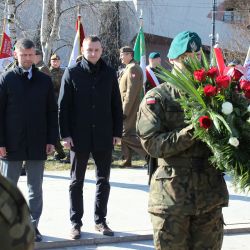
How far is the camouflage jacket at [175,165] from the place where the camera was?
130 inches

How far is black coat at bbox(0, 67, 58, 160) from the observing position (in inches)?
193

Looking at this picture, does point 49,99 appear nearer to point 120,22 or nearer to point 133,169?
point 133,169

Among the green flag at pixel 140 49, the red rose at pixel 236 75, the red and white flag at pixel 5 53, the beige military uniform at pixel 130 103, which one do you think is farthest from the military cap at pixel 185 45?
the green flag at pixel 140 49

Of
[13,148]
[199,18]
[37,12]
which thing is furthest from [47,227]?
[199,18]

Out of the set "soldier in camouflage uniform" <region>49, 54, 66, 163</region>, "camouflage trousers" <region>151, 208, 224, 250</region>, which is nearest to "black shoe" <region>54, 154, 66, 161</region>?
"soldier in camouflage uniform" <region>49, 54, 66, 163</region>

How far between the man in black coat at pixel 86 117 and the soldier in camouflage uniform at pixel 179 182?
1.77m

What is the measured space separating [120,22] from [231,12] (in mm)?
9067

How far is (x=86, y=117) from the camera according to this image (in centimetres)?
512

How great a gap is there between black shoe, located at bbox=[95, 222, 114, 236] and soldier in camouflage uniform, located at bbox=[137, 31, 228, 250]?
6.43 feet

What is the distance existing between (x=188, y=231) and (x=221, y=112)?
81cm

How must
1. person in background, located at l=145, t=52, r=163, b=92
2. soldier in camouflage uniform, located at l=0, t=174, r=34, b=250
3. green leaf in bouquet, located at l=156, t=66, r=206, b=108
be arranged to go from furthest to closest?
1. person in background, located at l=145, t=52, r=163, b=92
2. green leaf in bouquet, located at l=156, t=66, r=206, b=108
3. soldier in camouflage uniform, located at l=0, t=174, r=34, b=250

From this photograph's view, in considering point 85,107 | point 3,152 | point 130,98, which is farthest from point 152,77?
point 3,152

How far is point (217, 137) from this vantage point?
3.08m

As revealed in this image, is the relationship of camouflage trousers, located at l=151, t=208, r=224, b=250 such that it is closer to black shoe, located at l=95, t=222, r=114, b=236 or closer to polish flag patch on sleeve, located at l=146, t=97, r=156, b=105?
polish flag patch on sleeve, located at l=146, t=97, r=156, b=105
